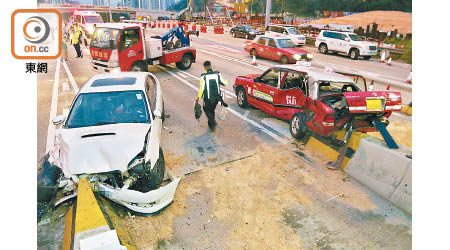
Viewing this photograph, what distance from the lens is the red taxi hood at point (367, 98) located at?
549cm

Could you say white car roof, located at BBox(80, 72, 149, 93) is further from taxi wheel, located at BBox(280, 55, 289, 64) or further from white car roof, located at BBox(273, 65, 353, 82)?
taxi wheel, located at BBox(280, 55, 289, 64)

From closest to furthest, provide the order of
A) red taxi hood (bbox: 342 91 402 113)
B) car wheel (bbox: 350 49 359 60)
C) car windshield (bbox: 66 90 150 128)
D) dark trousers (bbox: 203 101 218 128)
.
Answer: car windshield (bbox: 66 90 150 128) < red taxi hood (bbox: 342 91 402 113) < dark trousers (bbox: 203 101 218 128) < car wheel (bbox: 350 49 359 60)

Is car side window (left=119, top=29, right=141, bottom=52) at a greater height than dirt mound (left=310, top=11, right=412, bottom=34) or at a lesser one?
lesser

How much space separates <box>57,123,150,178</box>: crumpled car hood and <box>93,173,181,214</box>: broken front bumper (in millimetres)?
298

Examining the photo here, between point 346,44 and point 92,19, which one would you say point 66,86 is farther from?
point 346,44

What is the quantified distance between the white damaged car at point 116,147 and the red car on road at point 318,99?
351 cm

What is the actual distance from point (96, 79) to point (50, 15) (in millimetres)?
1486

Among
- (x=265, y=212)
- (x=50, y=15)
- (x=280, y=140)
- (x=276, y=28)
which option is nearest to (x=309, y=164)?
(x=280, y=140)

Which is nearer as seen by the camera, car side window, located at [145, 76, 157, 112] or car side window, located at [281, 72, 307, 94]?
car side window, located at [145, 76, 157, 112]

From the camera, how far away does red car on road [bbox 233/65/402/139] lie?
224 inches

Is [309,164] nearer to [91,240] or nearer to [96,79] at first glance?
[91,240]

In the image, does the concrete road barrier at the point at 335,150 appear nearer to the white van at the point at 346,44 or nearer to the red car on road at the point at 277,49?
the red car on road at the point at 277,49

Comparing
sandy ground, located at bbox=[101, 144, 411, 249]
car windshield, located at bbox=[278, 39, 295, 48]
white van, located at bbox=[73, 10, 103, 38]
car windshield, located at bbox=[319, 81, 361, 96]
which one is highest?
white van, located at bbox=[73, 10, 103, 38]

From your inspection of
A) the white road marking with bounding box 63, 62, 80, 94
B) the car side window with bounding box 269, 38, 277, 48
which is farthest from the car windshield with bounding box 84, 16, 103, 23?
the car side window with bounding box 269, 38, 277, 48
